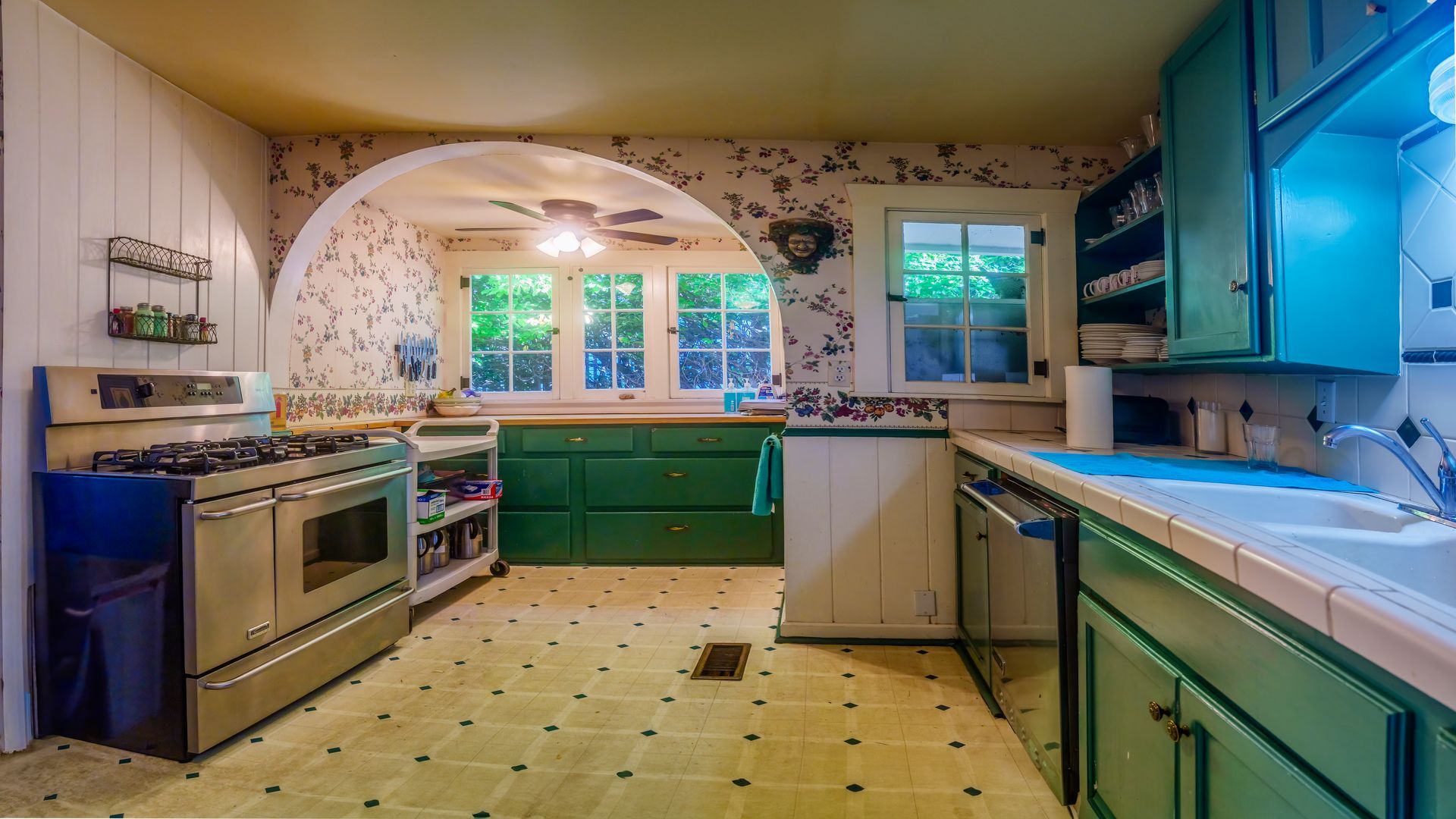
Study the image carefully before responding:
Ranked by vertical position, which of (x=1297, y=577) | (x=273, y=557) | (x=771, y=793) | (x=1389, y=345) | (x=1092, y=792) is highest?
(x=1389, y=345)

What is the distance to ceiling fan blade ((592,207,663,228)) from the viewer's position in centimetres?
327

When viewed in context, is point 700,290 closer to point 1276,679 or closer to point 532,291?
point 532,291

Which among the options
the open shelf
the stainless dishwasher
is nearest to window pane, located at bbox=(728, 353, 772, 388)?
the open shelf

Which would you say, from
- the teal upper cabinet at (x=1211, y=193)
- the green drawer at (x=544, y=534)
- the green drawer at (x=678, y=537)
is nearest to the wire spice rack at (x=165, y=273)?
the green drawer at (x=544, y=534)

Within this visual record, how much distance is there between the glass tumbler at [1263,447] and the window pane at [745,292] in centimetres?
313

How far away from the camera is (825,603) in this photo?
2.78 m

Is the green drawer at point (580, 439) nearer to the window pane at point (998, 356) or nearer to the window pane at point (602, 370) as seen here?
the window pane at point (602, 370)

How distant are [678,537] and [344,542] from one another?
1.91m

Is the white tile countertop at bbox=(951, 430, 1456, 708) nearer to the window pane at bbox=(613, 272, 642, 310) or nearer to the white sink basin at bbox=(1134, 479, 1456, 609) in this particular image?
the white sink basin at bbox=(1134, 479, 1456, 609)

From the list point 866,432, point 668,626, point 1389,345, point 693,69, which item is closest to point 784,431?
point 866,432

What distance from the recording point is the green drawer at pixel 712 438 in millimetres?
3900

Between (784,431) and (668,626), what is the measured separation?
1005 mm

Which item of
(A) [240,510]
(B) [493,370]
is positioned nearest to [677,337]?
(B) [493,370]

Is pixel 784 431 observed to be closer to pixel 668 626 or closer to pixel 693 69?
pixel 668 626
